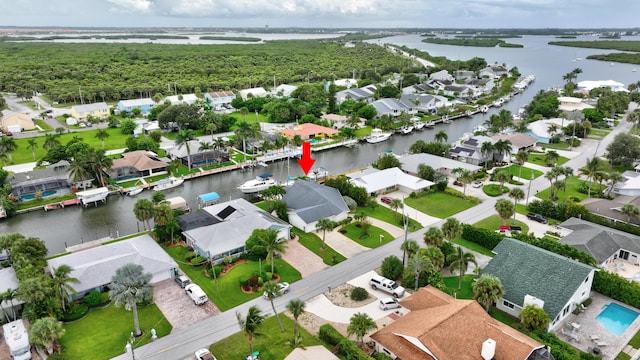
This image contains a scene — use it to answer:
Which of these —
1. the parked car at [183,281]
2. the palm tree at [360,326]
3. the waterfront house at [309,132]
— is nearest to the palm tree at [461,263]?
the palm tree at [360,326]

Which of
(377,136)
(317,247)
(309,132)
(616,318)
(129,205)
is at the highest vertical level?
(309,132)

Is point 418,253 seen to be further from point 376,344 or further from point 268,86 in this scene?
point 268,86

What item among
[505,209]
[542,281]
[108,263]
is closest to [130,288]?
[108,263]

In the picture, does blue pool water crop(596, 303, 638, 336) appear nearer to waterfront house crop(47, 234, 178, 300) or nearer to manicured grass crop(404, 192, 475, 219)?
manicured grass crop(404, 192, 475, 219)

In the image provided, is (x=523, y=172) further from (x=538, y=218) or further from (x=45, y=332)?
(x=45, y=332)

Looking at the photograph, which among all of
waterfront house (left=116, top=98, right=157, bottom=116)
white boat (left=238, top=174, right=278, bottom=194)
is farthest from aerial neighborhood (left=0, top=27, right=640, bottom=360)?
waterfront house (left=116, top=98, right=157, bottom=116)

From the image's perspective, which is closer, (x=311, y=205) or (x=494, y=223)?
(x=494, y=223)

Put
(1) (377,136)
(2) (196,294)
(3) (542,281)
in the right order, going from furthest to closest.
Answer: (1) (377,136), (2) (196,294), (3) (542,281)
